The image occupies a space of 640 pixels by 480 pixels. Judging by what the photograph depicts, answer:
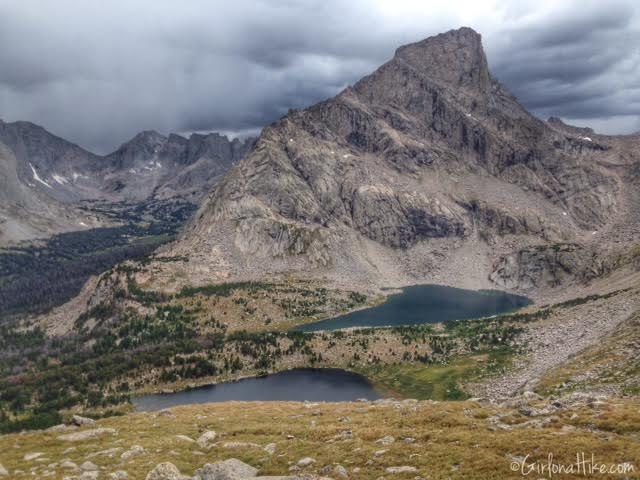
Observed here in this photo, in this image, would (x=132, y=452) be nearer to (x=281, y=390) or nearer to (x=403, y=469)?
(x=403, y=469)

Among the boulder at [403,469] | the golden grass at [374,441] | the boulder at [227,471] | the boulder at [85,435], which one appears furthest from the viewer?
the boulder at [85,435]

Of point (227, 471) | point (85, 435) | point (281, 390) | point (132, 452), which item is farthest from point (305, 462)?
point (281, 390)

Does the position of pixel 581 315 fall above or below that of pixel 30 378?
above

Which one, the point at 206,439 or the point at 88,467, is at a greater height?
the point at 88,467

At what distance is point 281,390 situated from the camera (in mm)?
153125

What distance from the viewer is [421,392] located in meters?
142

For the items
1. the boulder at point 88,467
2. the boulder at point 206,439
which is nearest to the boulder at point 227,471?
the boulder at point 206,439

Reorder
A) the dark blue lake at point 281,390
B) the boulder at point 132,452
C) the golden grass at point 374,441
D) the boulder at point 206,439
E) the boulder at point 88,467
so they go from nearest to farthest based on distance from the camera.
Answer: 1. the golden grass at point 374,441
2. the boulder at point 88,467
3. the boulder at point 132,452
4. the boulder at point 206,439
5. the dark blue lake at point 281,390

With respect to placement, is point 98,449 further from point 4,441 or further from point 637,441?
point 637,441

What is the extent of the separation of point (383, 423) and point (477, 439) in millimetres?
14284

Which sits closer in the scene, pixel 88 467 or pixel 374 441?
pixel 374 441

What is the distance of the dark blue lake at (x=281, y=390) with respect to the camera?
475ft

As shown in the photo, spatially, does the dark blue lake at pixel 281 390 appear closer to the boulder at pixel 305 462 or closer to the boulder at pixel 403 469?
the boulder at pixel 305 462

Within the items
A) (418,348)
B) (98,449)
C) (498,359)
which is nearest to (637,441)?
(98,449)
